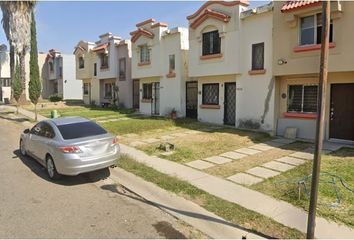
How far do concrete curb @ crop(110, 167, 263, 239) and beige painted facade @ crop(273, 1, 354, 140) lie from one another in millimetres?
7665

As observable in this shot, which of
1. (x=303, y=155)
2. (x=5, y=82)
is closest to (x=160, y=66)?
(x=303, y=155)

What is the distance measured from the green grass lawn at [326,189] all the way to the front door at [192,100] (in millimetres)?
10112

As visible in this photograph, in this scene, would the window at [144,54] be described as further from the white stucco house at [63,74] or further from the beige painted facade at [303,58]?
the white stucco house at [63,74]

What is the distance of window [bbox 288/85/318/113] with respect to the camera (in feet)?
40.9

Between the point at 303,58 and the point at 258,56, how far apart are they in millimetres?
2856

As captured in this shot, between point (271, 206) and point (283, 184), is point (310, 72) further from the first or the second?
point (271, 206)

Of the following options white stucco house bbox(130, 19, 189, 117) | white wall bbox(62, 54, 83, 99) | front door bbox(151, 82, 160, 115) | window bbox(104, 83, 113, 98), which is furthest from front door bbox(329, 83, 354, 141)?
white wall bbox(62, 54, 83, 99)

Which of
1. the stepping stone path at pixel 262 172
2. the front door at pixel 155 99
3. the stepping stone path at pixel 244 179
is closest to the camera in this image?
the stepping stone path at pixel 244 179

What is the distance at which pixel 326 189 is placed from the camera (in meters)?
6.72

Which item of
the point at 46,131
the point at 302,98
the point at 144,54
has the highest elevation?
the point at 144,54

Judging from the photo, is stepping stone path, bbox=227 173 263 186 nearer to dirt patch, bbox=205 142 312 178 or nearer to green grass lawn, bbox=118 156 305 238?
dirt patch, bbox=205 142 312 178

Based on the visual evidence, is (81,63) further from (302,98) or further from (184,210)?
(184,210)

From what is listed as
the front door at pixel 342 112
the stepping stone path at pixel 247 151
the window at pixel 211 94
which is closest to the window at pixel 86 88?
the window at pixel 211 94

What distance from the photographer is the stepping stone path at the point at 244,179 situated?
734cm
